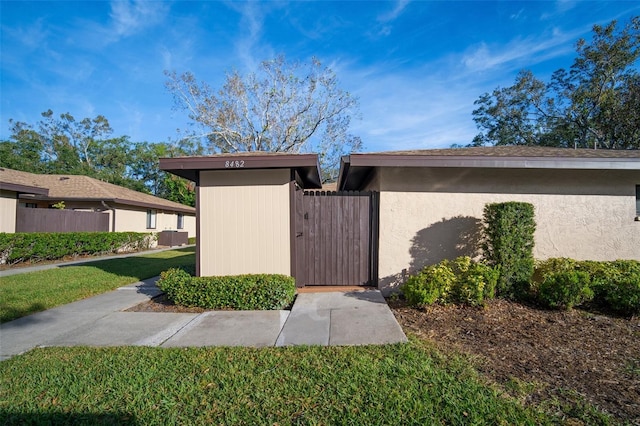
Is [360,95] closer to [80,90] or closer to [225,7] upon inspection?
[225,7]

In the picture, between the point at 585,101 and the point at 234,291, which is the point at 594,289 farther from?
the point at 585,101

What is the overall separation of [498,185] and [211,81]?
20788mm

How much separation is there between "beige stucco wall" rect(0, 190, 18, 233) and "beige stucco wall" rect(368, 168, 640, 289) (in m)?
14.0

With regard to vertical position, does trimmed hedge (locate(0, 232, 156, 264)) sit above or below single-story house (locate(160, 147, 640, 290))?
below

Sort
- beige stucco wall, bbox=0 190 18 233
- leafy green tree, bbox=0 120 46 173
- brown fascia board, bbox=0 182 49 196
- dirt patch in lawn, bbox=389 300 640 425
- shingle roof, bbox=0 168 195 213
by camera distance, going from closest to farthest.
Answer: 1. dirt patch in lawn, bbox=389 300 640 425
2. brown fascia board, bbox=0 182 49 196
3. beige stucco wall, bbox=0 190 18 233
4. shingle roof, bbox=0 168 195 213
5. leafy green tree, bbox=0 120 46 173

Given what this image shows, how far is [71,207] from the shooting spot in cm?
1736

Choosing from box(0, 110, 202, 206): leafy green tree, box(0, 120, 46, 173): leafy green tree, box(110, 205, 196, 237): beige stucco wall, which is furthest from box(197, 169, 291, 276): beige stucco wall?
box(0, 120, 46, 173): leafy green tree

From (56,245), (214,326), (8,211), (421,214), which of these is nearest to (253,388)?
(214,326)

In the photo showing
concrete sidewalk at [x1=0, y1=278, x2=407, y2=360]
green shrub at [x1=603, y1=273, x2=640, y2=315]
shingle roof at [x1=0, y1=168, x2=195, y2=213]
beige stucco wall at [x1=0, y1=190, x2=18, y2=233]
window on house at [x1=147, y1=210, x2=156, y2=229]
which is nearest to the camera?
concrete sidewalk at [x1=0, y1=278, x2=407, y2=360]

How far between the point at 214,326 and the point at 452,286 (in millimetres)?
3776

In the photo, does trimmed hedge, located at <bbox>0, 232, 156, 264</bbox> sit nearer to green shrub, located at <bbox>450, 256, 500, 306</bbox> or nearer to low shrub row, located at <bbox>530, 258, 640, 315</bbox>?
green shrub, located at <bbox>450, 256, 500, 306</bbox>

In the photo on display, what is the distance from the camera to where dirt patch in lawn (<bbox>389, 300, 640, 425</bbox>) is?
2629mm

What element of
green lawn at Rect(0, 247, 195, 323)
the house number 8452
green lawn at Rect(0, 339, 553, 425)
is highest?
the house number 8452

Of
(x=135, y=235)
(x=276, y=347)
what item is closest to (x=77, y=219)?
(x=135, y=235)
